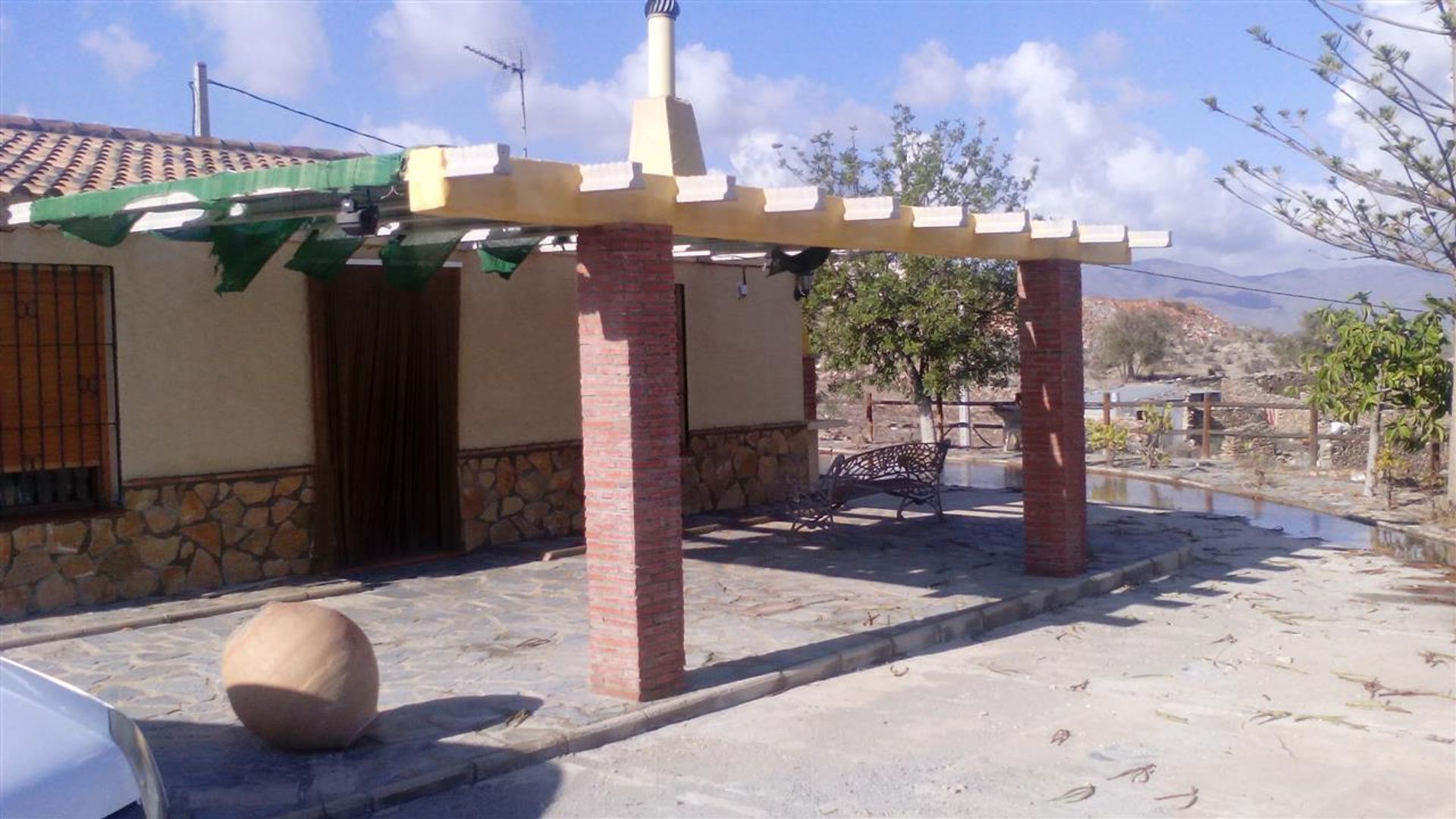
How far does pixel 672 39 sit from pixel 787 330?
793 centimetres

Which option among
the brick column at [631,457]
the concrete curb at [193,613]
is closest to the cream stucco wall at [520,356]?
the concrete curb at [193,613]

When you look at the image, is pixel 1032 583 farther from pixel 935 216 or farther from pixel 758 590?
pixel 935 216

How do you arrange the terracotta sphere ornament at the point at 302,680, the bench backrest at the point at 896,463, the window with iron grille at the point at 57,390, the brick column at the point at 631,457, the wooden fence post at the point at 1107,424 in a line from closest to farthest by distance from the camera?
the terracotta sphere ornament at the point at 302,680 < the brick column at the point at 631,457 < the window with iron grille at the point at 57,390 < the bench backrest at the point at 896,463 < the wooden fence post at the point at 1107,424

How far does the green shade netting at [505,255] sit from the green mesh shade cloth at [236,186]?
266 centimetres

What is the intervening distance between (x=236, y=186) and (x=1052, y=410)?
678cm

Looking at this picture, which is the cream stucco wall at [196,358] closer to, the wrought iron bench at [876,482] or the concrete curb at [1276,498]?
the wrought iron bench at [876,482]

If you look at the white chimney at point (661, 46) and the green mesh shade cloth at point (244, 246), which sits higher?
the white chimney at point (661, 46)

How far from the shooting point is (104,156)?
12188mm

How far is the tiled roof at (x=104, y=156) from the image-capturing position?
991 cm

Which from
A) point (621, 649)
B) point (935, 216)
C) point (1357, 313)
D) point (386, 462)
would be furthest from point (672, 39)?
point (1357, 313)

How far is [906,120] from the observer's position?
21344 mm

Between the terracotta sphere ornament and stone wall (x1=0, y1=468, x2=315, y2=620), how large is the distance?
3940mm

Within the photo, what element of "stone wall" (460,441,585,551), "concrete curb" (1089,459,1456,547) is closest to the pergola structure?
"stone wall" (460,441,585,551)

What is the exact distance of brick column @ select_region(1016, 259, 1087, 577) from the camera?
10.9 metres
